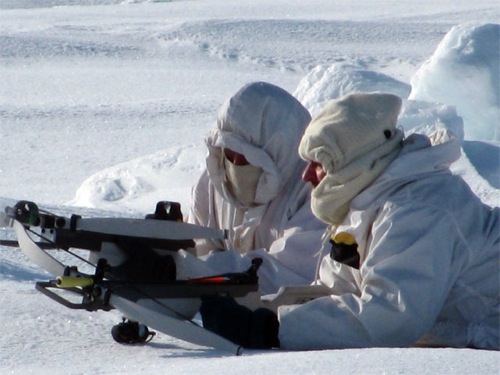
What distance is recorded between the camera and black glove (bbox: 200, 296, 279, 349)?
295 cm

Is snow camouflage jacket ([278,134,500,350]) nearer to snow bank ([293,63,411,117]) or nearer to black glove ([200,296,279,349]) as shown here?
black glove ([200,296,279,349])

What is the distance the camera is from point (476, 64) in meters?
7.63

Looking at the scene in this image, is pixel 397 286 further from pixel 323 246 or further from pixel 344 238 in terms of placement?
pixel 323 246

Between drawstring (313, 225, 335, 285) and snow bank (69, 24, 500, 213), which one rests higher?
drawstring (313, 225, 335, 285)

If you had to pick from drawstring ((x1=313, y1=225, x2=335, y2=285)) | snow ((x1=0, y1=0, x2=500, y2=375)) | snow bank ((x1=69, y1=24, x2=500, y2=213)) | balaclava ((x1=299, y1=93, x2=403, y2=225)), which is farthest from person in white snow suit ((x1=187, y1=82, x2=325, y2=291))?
snow bank ((x1=69, y1=24, x2=500, y2=213))

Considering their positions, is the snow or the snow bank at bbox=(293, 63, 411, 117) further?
the snow bank at bbox=(293, 63, 411, 117)

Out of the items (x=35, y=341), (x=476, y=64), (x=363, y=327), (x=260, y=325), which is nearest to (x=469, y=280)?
(x=363, y=327)

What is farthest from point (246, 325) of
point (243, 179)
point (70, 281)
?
point (243, 179)

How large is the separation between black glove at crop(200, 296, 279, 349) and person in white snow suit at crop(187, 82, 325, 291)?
0.59m

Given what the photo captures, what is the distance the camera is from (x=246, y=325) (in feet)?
9.68

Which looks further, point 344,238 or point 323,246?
point 323,246

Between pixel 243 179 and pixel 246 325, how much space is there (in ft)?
2.73

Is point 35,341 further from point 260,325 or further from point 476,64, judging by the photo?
point 476,64

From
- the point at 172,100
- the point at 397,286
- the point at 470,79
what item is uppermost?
the point at 397,286
